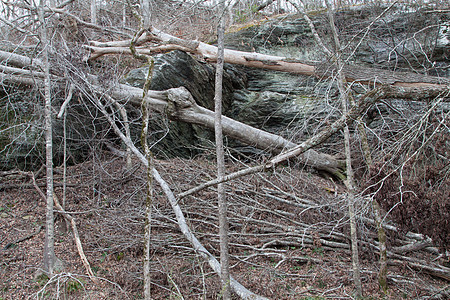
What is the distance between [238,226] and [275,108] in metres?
4.20

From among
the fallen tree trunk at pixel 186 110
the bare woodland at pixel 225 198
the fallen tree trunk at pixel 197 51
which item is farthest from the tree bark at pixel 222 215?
the fallen tree trunk at pixel 197 51

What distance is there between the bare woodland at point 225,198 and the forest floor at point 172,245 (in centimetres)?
3

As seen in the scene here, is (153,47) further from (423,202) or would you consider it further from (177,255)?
(423,202)

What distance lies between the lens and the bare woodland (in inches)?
135

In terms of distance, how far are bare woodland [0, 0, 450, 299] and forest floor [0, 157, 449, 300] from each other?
3 centimetres

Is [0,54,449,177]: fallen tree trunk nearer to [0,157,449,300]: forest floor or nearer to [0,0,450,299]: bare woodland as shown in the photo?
[0,0,450,299]: bare woodland

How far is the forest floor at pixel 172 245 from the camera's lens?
447 centimetres

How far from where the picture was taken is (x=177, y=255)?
17.1 feet

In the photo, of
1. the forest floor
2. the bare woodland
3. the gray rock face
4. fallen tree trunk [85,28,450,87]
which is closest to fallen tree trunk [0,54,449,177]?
the bare woodland

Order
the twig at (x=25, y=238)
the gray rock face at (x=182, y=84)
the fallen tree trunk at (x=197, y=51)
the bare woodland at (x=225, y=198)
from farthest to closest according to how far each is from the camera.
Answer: the gray rock face at (x=182, y=84) < the fallen tree trunk at (x=197, y=51) < the twig at (x=25, y=238) < the bare woodland at (x=225, y=198)

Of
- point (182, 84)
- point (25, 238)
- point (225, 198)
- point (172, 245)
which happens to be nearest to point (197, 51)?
point (182, 84)

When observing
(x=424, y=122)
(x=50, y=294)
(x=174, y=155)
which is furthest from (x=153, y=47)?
(x=424, y=122)

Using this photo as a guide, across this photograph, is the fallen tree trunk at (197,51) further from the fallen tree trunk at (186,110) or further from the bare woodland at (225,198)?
the fallen tree trunk at (186,110)

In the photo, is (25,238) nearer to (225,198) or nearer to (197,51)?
(225,198)
